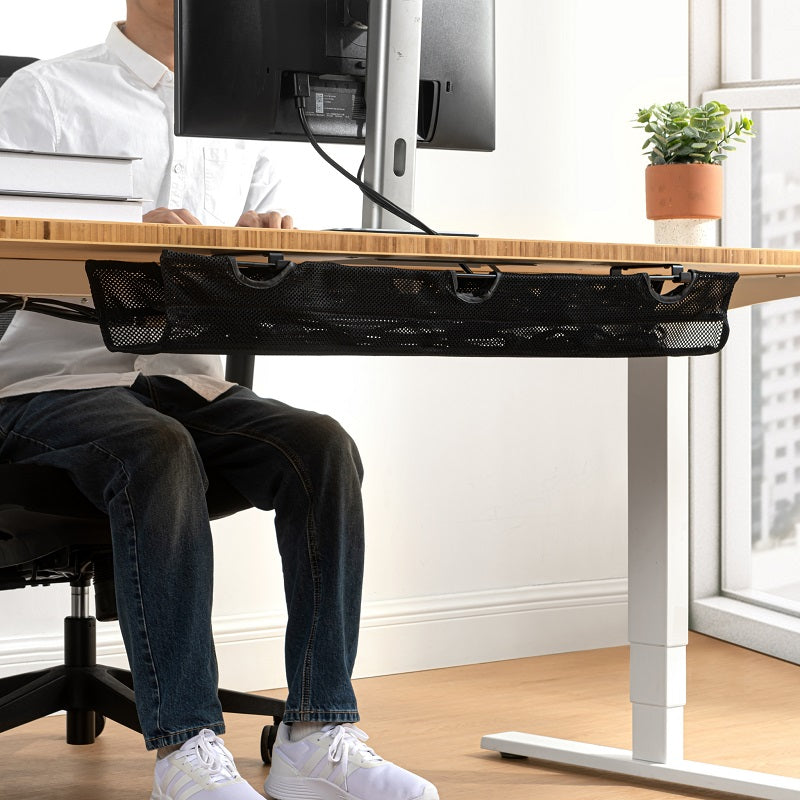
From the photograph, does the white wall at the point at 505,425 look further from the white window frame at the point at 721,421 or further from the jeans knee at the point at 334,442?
the jeans knee at the point at 334,442

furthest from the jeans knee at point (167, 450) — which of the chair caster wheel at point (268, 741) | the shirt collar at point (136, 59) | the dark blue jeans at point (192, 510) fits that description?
the shirt collar at point (136, 59)

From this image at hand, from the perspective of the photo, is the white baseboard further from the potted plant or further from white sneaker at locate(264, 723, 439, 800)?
the potted plant

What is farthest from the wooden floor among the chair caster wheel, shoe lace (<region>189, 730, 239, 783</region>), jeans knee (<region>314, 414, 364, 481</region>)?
jeans knee (<region>314, 414, 364, 481</region>)

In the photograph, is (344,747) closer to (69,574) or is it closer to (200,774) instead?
(200,774)

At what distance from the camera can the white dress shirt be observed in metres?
1.68

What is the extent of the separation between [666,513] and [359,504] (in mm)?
423

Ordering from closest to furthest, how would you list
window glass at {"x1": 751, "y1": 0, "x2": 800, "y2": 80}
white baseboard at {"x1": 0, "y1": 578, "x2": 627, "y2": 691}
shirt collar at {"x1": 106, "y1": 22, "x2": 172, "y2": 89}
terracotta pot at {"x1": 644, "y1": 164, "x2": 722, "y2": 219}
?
terracotta pot at {"x1": 644, "y1": 164, "x2": 722, "y2": 219} < shirt collar at {"x1": 106, "y1": 22, "x2": 172, "y2": 89} < white baseboard at {"x1": 0, "y1": 578, "x2": 627, "y2": 691} < window glass at {"x1": 751, "y1": 0, "x2": 800, "y2": 80}

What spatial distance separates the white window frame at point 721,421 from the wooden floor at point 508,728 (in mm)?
171

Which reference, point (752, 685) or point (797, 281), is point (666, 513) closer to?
point (797, 281)

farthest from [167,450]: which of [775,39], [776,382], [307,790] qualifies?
[775,39]

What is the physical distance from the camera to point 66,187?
1.18m

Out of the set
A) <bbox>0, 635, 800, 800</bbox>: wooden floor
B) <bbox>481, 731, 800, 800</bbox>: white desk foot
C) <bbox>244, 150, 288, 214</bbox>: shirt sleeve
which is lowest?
<bbox>0, 635, 800, 800</bbox>: wooden floor

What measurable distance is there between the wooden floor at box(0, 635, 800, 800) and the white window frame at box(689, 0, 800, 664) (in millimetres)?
171

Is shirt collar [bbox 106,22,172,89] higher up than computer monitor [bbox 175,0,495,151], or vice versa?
shirt collar [bbox 106,22,172,89]
